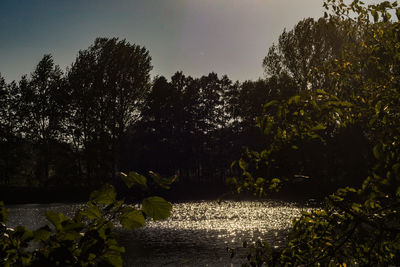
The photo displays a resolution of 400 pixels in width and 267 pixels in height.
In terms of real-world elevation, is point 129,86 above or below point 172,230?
above

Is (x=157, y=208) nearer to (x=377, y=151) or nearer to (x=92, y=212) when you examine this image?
(x=92, y=212)

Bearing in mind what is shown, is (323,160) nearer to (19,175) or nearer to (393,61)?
(393,61)

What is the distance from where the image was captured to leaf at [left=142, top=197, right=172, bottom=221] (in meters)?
1.09

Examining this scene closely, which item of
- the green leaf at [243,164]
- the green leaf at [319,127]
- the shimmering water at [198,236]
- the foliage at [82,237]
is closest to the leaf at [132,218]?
the foliage at [82,237]

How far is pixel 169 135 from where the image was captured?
50.5 metres

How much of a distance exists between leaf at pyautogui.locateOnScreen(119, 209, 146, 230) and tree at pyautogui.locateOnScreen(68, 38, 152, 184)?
139 ft

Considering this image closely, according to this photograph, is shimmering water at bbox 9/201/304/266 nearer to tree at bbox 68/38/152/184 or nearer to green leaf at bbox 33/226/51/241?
green leaf at bbox 33/226/51/241

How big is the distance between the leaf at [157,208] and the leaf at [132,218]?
59 millimetres

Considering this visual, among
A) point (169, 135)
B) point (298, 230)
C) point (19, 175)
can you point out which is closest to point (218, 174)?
point (169, 135)

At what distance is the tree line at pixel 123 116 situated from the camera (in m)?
43.1

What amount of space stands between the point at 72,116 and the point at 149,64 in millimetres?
10289

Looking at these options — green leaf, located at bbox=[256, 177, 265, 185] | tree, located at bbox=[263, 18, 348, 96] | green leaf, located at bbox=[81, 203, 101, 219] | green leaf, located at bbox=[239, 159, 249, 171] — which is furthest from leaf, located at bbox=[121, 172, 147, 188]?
tree, located at bbox=[263, 18, 348, 96]

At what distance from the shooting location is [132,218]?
1148 millimetres

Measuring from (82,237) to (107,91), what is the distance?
43365mm
